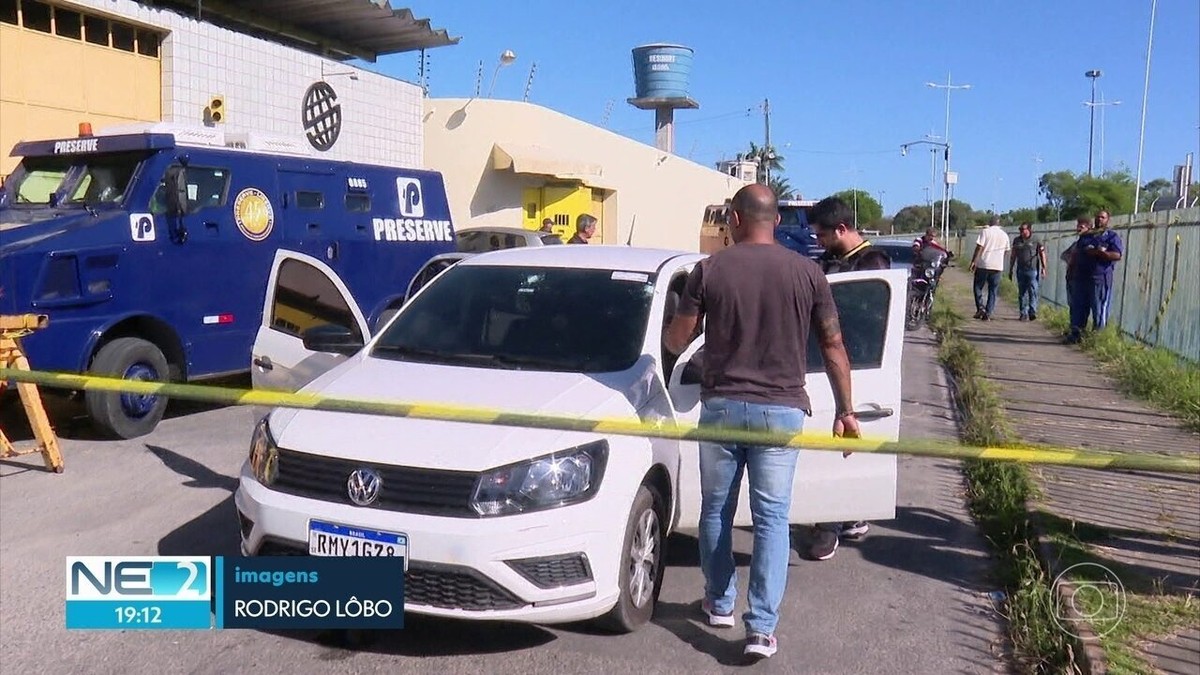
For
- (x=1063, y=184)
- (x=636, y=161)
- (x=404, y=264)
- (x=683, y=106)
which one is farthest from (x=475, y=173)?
(x=1063, y=184)

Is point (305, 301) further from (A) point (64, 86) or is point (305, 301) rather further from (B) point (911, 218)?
(B) point (911, 218)

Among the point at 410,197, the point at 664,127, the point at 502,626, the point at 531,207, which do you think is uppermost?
→ the point at 664,127

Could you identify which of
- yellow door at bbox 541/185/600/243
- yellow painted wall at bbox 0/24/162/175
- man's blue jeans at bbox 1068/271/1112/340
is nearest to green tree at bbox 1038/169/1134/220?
yellow door at bbox 541/185/600/243

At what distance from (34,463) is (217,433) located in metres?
1.44

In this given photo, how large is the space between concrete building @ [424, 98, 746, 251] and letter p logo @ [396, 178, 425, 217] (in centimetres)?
1112

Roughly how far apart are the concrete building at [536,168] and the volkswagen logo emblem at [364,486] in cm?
1924

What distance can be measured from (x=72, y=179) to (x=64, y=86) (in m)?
6.55

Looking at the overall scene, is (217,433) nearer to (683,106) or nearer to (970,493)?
(970,493)

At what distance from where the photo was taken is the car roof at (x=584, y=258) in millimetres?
5660

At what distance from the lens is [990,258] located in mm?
17969

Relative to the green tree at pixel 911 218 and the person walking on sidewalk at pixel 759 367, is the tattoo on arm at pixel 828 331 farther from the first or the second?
the green tree at pixel 911 218

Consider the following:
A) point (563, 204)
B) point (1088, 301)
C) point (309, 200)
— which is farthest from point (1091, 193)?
point (309, 200)

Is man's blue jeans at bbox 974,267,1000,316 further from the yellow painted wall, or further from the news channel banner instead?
the news channel banner

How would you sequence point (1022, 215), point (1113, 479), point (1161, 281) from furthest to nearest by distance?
point (1022, 215) → point (1161, 281) → point (1113, 479)
